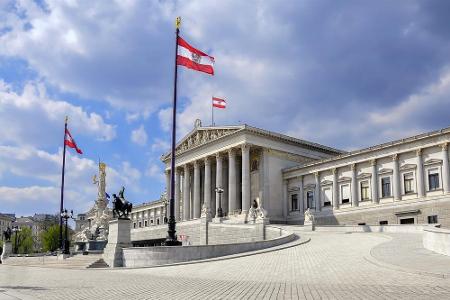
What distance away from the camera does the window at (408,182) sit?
56.1 meters

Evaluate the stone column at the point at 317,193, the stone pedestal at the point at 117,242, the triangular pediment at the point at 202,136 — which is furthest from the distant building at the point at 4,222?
the stone pedestal at the point at 117,242

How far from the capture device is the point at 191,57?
36.4 meters

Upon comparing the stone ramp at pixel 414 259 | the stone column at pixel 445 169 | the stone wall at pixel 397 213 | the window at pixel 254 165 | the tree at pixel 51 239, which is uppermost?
the window at pixel 254 165

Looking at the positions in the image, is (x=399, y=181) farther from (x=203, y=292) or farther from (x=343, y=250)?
(x=203, y=292)

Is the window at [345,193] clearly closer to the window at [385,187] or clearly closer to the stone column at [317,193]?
the stone column at [317,193]

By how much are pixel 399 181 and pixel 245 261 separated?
36.8m

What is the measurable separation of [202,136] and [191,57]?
44562mm

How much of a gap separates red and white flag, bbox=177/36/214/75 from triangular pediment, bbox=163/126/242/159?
34.3 m

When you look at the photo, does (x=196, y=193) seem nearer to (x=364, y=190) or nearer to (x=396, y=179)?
(x=364, y=190)

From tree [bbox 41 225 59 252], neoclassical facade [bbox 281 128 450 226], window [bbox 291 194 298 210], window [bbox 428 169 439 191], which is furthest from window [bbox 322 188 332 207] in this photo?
tree [bbox 41 225 59 252]

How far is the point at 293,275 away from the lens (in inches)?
749

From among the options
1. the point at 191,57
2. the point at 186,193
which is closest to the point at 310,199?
the point at 186,193

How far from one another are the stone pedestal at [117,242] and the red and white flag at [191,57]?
471 inches

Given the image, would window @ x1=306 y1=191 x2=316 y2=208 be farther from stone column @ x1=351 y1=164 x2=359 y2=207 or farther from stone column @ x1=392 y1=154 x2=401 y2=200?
stone column @ x1=392 y1=154 x2=401 y2=200
